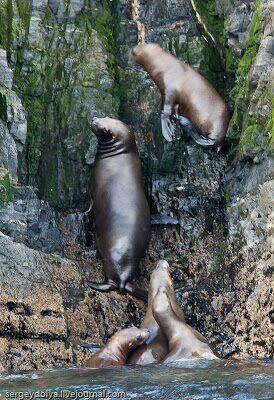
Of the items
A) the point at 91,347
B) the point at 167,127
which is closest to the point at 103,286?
the point at 91,347

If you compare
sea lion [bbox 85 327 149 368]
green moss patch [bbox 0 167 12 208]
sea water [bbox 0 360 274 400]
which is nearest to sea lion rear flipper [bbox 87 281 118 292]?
sea lion [bbox 85 327 149 368]

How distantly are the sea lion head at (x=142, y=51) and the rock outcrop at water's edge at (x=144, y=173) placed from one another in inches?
4.7

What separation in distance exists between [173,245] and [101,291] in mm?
1325

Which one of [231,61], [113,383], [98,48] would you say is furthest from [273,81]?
[113,383]

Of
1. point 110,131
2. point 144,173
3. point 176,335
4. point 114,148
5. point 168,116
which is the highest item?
point 168,116

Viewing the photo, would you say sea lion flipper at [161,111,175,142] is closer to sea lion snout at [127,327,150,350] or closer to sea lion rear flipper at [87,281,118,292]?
sea lion rear flipper at [87,281,118,292]

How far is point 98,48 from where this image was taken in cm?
1268

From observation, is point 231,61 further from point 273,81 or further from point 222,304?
point 222,304

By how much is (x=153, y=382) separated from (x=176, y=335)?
1980 millimetres

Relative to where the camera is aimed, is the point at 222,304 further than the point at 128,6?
No

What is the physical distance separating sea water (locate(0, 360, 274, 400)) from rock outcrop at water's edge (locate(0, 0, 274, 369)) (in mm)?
1402

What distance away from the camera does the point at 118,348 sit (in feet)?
30.7

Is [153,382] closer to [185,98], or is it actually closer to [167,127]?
[167,127]

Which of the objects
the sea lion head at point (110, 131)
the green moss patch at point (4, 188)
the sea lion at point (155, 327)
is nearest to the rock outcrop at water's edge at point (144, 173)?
the green moss patch at point (4, 188)
